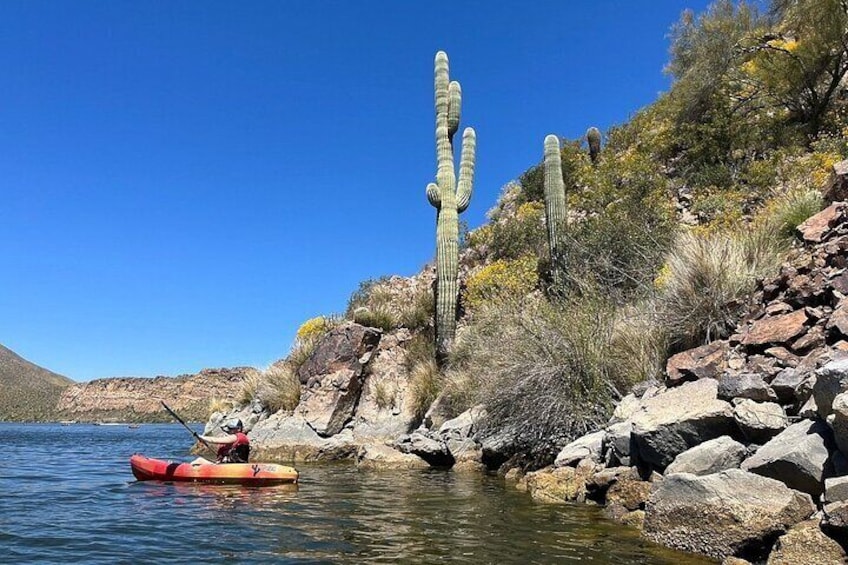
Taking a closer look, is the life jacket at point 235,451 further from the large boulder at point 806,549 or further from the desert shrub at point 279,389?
the large boulder at point 806,549

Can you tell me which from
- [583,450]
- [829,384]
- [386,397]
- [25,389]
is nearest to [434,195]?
[386,397]

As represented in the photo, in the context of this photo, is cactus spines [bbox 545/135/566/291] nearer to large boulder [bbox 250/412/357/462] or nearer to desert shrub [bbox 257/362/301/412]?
large boulder [bbox 250/412/357/462]

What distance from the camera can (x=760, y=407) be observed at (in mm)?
6434

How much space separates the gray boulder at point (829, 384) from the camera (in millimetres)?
5031

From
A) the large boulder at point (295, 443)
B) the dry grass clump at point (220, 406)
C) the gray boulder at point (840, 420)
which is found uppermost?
the dry grass clump at point (220, 406)

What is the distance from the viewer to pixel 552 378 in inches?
400

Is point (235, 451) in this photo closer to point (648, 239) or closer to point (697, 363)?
point (697, 363)

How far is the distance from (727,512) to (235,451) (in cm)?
899

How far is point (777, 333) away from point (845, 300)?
778mm

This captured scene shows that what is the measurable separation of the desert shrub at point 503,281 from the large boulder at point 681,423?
919 centimetres

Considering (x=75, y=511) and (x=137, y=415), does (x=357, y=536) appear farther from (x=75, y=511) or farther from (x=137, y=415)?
(x=137, y=415)

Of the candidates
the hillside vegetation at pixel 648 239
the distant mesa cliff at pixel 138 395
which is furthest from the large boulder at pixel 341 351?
the distant mesa cliff at pixel 138 395

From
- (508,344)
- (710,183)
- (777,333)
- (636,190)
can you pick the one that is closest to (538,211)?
(636,190)

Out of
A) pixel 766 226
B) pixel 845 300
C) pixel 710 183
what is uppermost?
pixel 710 183
